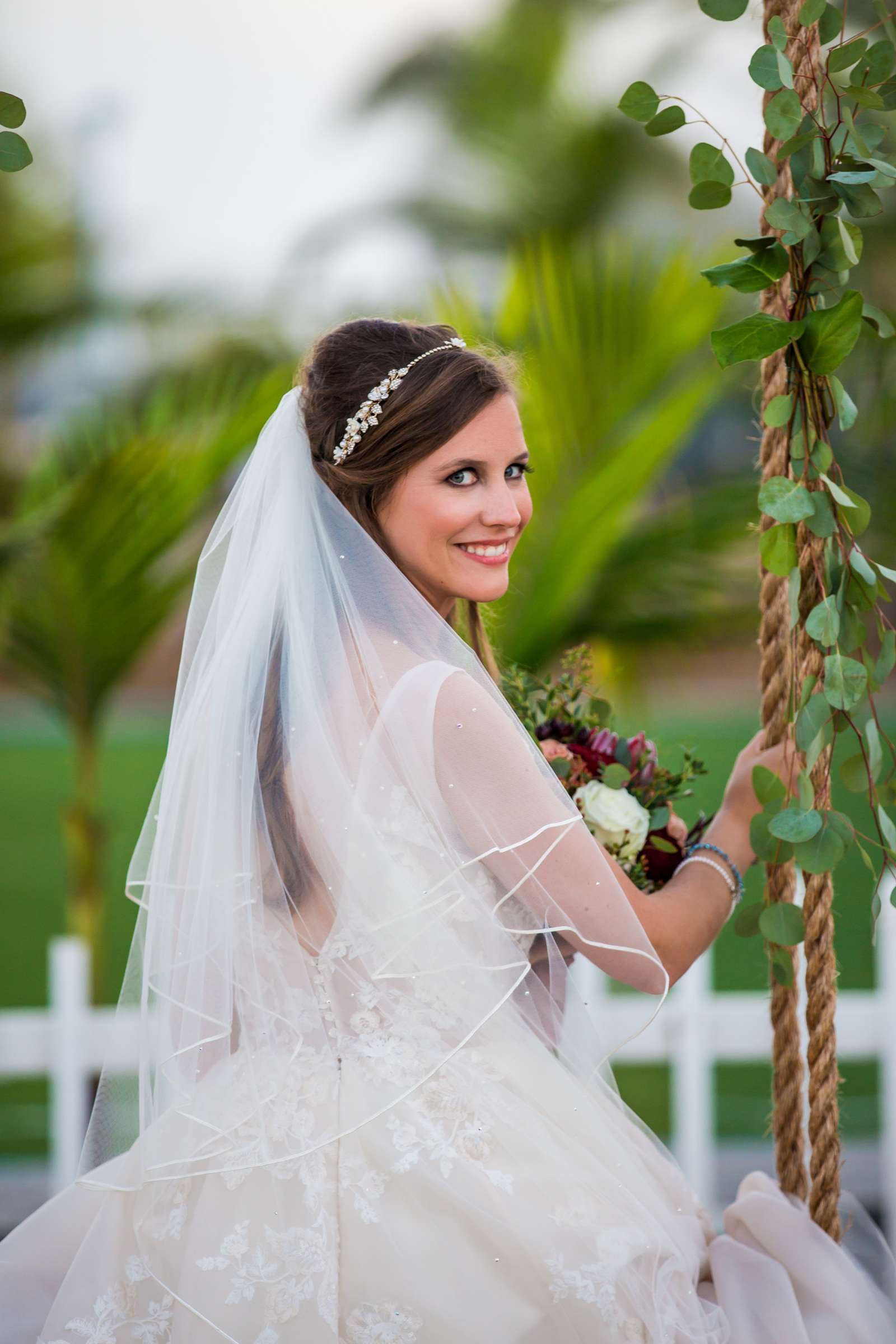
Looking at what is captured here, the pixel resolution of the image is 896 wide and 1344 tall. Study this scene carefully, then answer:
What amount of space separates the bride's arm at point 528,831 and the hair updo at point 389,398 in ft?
1.33

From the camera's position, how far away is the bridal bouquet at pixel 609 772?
2.06m

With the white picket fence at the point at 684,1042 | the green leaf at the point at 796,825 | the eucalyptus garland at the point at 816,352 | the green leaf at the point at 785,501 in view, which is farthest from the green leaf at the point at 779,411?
A: the white picket fence at the point at 684,1042

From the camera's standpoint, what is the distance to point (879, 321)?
1657mm

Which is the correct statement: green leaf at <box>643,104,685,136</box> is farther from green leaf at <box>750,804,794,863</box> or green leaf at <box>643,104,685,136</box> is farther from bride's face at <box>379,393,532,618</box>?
green leaf at <box>750,804,794,863</box>

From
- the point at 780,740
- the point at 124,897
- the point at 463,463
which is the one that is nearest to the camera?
the point at 780,740

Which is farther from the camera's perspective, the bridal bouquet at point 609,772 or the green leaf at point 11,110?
the bridal bouquet at point 609,772

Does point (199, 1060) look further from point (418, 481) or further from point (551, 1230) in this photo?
point (418, 481)

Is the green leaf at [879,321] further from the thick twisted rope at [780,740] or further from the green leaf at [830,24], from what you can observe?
the green leaf at [830,24]

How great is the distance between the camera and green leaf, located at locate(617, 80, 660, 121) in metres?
1.69

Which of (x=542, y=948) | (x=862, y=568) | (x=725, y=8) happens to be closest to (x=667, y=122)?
(x=725, y=8)

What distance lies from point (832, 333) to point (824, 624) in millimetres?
379

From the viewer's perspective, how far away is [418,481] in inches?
79.3

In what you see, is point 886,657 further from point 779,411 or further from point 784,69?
point 784,69

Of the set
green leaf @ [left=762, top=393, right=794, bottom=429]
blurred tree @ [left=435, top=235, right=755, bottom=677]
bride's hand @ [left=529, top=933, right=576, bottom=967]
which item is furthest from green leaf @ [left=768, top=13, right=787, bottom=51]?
blurred tree @ [left=435, top=235, right=755, bottom=677]
